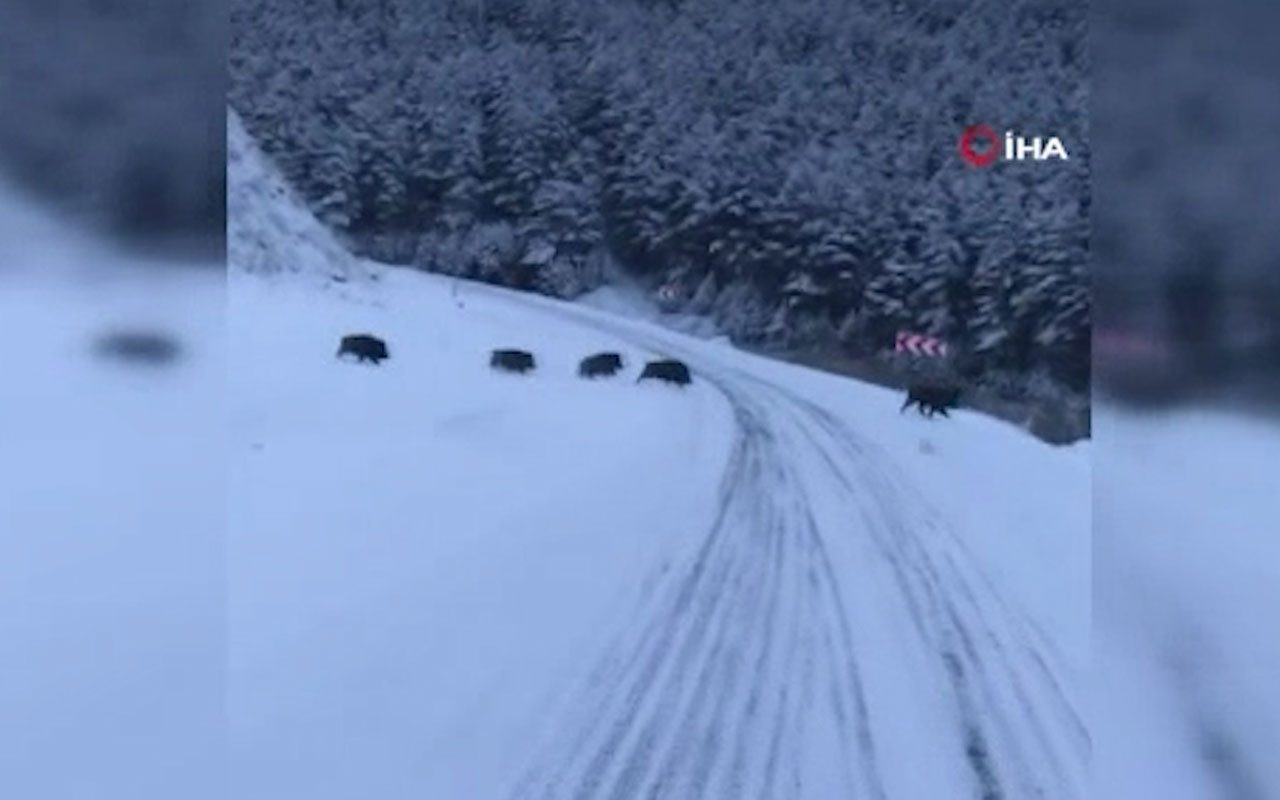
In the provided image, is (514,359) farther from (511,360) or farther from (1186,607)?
(1186,607)

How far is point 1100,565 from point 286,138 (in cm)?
155

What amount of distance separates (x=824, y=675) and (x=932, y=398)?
19.6 inches

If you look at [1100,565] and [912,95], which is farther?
[912,95]

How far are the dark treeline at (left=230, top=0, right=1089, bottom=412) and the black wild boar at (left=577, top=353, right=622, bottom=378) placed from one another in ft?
0.44

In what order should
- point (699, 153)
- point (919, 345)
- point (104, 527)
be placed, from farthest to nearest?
point (699, 153), point (919, 345), point (104, 527)

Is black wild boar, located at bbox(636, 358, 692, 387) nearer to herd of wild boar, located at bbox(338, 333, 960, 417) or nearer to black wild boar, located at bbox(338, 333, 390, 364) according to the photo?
herd of wild boar, located at bbox(338, 333, 960, 417)

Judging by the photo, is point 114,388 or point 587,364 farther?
point 587,364

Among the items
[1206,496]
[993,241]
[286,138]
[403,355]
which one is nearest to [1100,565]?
[1206,496]

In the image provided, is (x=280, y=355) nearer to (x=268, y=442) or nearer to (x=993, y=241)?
(x=268, y=442)

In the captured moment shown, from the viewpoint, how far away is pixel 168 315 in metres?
3.44

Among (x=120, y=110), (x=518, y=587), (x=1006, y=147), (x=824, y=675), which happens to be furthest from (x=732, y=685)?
(x=120, y=110)

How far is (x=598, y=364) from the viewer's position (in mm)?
3629

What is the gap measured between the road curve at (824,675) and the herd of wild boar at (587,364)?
14 cm

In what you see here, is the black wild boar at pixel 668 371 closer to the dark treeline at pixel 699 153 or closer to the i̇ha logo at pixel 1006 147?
the dark treeline at pixel 699 153
